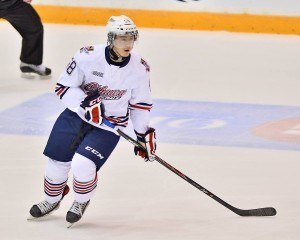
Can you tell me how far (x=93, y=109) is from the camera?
3.61 m

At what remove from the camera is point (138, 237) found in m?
3.56

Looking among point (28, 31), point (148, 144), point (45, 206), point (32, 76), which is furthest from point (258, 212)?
point (28, 31)

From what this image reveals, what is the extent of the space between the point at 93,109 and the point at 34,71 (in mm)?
3932

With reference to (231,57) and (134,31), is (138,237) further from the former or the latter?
(231,57)

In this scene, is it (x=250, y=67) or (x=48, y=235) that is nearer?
(x=48, y=235)

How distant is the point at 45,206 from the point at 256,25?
610 cm

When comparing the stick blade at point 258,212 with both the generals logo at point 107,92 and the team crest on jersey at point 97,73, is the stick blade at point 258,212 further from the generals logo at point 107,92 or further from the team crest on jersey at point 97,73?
the team crest on jersey at point 97,73

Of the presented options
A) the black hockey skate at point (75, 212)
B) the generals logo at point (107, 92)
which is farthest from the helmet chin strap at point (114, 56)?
the black hockey skate at point (75, 212)

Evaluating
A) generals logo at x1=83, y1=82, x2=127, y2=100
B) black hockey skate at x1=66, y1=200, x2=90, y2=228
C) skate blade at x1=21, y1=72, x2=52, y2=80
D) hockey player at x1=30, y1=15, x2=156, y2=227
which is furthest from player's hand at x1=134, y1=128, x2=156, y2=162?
skate blade at x1=21, y1=72, x2=52, y2=80

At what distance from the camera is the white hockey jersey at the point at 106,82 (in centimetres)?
368

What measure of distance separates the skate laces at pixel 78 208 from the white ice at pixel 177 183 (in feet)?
0.19

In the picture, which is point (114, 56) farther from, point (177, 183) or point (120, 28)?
point (177, 183)

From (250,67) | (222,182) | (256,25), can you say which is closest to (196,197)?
(222,182)

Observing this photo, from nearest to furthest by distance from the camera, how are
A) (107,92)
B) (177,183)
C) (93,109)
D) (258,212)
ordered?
(93,109)
(107,92)
(258,212)
(177,183)
